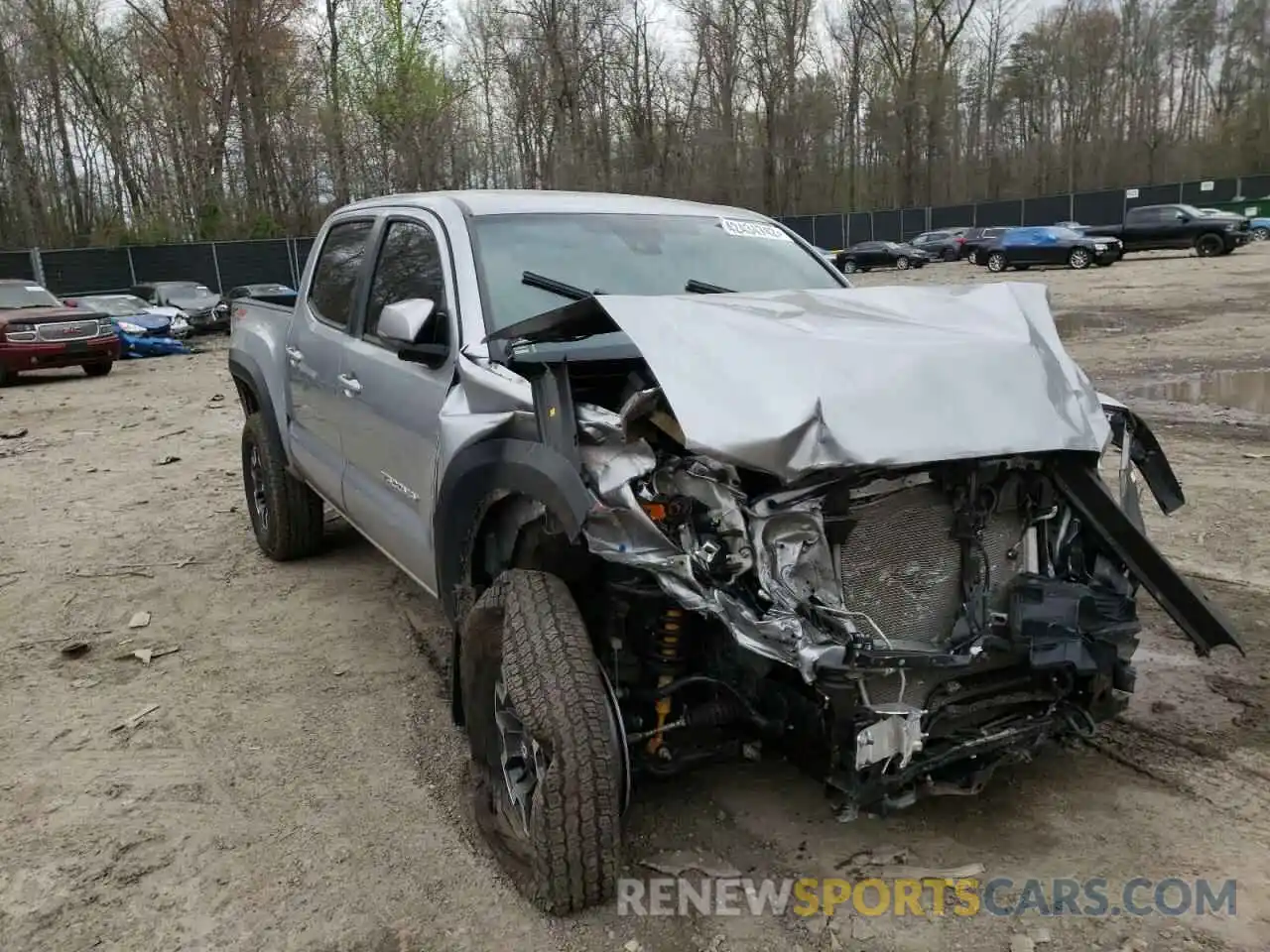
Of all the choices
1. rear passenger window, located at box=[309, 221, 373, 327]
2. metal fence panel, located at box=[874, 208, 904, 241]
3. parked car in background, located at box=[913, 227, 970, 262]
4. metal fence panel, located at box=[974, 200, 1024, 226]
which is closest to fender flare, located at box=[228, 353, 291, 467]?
rear passenger window, located at box=[309, 221, 373, 327]

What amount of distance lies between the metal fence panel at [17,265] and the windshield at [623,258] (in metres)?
30.3

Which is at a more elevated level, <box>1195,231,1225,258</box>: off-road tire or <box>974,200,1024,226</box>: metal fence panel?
<box>974,200,1024,226</box>: metal fence panel

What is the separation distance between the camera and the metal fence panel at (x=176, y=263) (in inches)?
1215

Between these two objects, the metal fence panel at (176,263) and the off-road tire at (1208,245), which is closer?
the off-road tire at (1208,245)

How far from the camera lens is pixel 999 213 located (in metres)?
52.5

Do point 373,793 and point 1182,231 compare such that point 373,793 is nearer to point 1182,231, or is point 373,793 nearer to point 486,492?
point 486,492

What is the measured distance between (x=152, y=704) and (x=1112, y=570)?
3787mm

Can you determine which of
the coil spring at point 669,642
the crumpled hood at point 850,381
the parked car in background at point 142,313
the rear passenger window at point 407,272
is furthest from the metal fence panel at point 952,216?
the coil spring at point 669,642

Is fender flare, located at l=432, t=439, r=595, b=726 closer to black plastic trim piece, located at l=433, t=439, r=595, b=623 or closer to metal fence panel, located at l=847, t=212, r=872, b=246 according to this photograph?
black plastic trim piece, located at l=433, t=439, r=595, b=623

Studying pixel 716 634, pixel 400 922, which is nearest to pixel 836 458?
pixel 716 634

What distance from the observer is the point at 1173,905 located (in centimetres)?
259

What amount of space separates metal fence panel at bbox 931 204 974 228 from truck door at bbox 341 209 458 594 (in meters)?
54.3

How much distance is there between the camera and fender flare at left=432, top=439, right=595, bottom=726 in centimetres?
260

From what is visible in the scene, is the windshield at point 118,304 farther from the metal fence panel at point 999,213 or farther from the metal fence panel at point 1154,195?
the metal fence panel at point 1154,195
